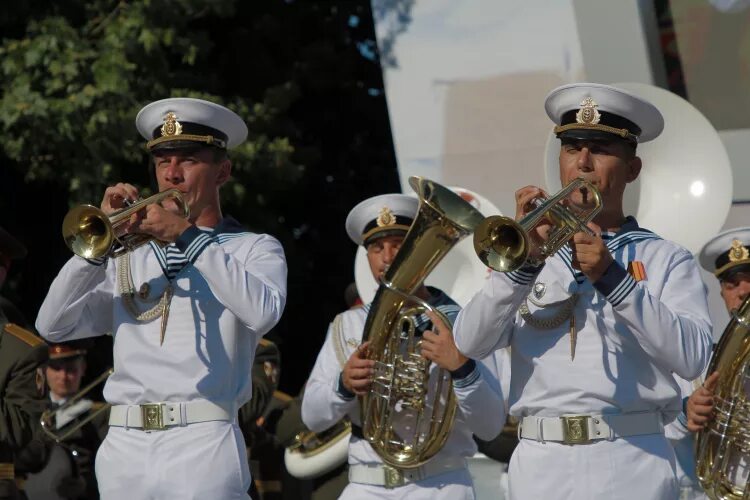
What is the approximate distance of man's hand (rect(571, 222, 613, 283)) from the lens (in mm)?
5418

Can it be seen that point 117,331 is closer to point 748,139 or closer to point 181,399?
point 181,399

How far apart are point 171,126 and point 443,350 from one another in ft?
5.02

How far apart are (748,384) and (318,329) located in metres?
6.73

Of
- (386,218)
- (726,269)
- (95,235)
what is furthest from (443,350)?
(726,269)

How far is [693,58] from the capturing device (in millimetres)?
11328

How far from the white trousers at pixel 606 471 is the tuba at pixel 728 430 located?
125 cm

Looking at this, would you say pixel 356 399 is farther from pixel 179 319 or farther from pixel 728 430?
pixel 728 430

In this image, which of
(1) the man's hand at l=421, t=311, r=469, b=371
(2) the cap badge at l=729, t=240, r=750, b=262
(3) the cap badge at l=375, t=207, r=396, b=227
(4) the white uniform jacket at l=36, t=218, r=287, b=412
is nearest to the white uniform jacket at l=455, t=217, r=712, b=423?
(4) the white uniform jacket at l=36, t=218, r=287, b=412

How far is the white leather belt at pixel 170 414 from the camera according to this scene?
6070 mm

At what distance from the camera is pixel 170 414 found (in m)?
6.07

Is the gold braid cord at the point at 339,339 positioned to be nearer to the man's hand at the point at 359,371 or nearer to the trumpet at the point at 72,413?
Result: the man's hand at the point at 359,371

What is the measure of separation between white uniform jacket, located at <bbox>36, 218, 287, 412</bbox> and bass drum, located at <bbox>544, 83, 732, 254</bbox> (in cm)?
295

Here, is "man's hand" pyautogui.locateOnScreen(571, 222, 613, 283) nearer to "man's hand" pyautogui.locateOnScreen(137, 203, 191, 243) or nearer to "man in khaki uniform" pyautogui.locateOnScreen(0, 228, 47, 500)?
"man's hand" pyautogui.locateOnScreen(137, 203, 191, 243)

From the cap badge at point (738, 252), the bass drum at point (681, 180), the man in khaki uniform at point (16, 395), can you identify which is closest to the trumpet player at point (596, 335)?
the cap badge at point (738, 252)
